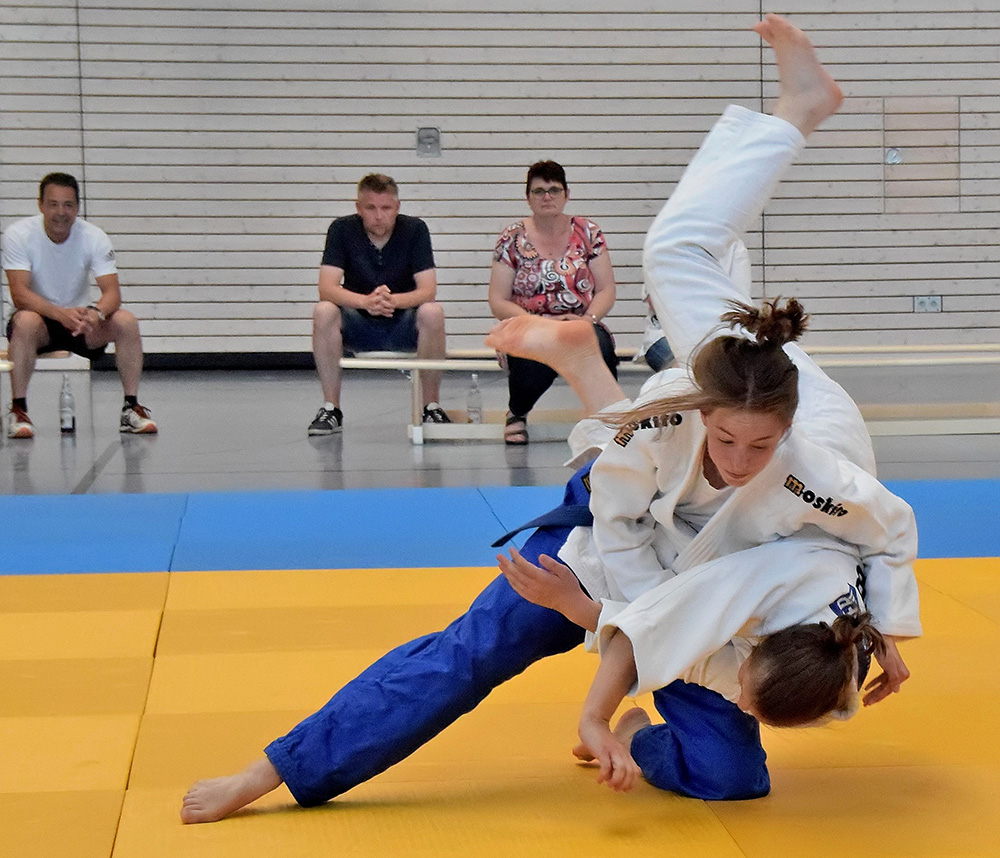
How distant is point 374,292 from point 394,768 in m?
4.89

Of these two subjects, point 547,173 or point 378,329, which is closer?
point 547,173

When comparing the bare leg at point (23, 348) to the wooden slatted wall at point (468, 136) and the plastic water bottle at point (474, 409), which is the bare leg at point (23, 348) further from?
the wooden slatted wall at point (468, 136)

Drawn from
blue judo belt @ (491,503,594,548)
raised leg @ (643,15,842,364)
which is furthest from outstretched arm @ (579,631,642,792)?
raised leg @ (643,15,842,364)

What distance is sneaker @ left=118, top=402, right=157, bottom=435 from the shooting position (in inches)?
276

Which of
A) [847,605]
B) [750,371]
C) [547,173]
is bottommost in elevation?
[847,605]

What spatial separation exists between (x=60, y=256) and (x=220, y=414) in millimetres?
1393

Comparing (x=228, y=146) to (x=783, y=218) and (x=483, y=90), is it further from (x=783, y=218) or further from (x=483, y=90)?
(x=783, y=218)

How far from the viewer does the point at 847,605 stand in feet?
6.77

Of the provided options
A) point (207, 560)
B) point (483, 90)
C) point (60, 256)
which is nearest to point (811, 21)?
point (483, 90)

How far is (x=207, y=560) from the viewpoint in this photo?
4.08 m

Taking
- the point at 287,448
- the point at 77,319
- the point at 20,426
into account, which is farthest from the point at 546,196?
the point at 20,426

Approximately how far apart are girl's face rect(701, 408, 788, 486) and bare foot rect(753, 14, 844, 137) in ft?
3.41

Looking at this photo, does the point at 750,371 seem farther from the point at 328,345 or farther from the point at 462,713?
the point at 328,345

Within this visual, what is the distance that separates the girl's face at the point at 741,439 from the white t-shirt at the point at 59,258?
609cm
